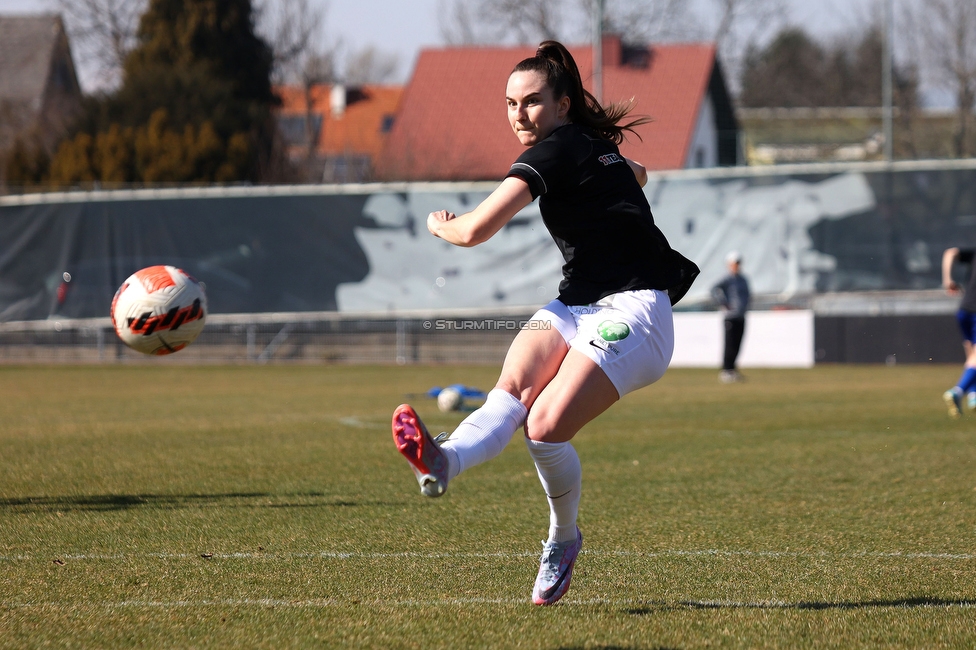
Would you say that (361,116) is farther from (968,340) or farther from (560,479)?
(560,479)

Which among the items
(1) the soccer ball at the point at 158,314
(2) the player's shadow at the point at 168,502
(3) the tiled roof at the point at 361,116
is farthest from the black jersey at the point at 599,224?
(3) the tiled roof at the point at 361,116

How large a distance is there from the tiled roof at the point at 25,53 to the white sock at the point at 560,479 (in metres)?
46.1

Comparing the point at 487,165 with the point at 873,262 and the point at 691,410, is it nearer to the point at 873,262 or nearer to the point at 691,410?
the point at 873,262

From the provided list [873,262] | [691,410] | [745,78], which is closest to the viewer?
[691,410]

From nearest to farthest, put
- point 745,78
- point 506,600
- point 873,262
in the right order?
point 506,600 < point 873,262 < point 745,78

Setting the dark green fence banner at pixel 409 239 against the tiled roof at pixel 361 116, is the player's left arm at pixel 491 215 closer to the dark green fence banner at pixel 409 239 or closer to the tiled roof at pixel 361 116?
the dark green fence banner at pixel 409 239

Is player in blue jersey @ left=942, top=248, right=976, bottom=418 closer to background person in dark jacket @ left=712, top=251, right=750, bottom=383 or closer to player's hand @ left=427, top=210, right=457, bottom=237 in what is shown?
background person in dark jacket @ left=712, top=251, right=750, bottom=383

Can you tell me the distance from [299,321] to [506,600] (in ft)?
62.7

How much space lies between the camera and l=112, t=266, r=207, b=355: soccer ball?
5.78 m

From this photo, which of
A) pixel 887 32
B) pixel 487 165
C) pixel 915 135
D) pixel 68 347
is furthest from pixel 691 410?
pixel 915 135

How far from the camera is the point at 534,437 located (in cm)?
409

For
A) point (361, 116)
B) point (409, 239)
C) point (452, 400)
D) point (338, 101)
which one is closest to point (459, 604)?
point (452, 400)

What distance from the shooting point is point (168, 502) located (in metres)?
6.89

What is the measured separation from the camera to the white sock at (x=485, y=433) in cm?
387
